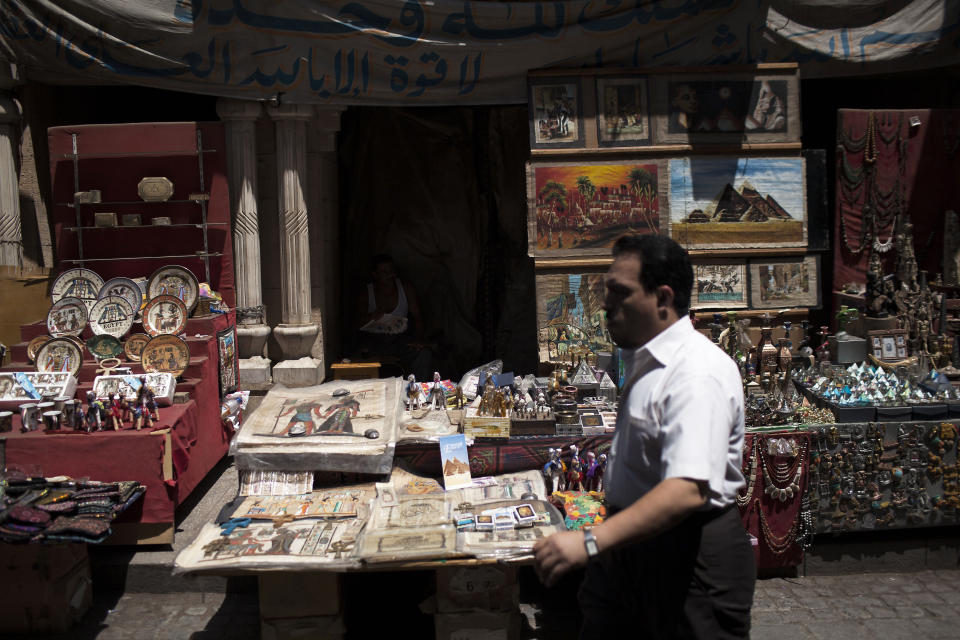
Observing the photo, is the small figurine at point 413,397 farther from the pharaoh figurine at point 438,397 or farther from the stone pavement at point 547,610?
the stone pavement at point 547,610

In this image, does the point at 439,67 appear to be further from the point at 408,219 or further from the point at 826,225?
the point at 826,225

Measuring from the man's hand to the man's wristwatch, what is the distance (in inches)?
0.4

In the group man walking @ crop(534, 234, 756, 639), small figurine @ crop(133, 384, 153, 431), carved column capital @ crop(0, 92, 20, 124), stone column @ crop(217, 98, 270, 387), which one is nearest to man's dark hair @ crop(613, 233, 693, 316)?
man walking @ crop(534, 234, 756, 639)

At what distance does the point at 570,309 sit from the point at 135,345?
3.38 metres

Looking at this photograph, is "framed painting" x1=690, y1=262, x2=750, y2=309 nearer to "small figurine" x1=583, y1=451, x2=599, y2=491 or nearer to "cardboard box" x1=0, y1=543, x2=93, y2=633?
"small figurine" x1=583, y1=451, x2=599, y2=491

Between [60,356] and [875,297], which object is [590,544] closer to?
[875,297]

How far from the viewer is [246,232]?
700cm

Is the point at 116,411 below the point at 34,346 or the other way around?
below

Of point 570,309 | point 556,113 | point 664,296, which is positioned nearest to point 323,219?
point 556,113

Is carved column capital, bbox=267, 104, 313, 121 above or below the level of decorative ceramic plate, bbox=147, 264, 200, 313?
above

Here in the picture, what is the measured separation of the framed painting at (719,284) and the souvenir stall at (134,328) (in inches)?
153

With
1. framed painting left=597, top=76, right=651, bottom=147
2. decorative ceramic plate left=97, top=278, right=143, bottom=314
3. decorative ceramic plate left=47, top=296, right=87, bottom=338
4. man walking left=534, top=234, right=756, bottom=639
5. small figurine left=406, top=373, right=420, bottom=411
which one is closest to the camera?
man walking left=534, top=234, right=756, bottom=639

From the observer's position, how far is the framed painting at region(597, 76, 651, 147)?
687 cm

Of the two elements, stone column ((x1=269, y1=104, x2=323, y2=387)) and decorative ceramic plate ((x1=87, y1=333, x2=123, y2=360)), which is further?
stone column ((x1=269, y1=104, x2=323, y2=387))
